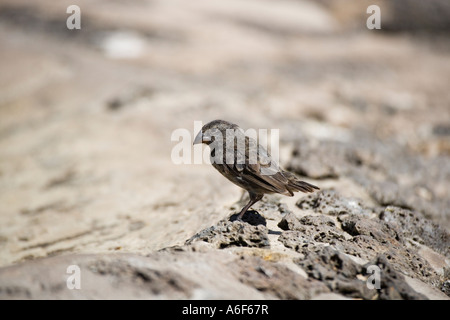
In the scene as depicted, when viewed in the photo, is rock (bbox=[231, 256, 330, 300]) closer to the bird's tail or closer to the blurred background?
the bird's tail

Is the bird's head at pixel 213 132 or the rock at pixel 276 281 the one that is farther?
the bird's head at pixel 213 132

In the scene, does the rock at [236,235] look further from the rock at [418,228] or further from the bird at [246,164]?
the rock at [418,228]

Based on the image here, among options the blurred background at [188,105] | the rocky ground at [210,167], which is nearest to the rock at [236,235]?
the rocky ground at [210,167]

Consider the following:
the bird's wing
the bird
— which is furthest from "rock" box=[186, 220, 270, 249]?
the bird's wing

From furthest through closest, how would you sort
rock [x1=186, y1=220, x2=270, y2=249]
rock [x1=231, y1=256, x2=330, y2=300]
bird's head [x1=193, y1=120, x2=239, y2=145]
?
bird's head [x1=193, y1=120, x2=239, y2=145], rock [x1=186, y1=220, x2=270, y2=249], rock [x1=231, y1=256, x2=330, y2=300]

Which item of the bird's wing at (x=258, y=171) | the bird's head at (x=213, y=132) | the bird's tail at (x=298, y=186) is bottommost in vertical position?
the bird's tail at (x=298, y=186)

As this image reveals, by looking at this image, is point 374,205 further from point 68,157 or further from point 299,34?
point 299,34
